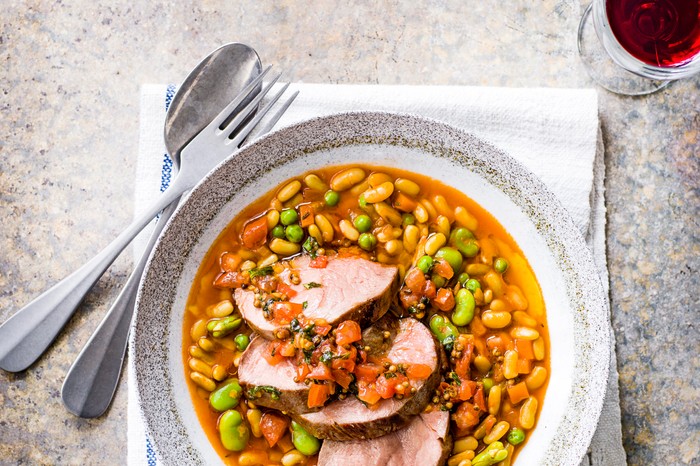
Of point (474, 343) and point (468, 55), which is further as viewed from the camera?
point (468, 55)

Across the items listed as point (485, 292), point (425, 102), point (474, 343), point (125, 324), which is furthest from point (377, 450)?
point (425, 102)

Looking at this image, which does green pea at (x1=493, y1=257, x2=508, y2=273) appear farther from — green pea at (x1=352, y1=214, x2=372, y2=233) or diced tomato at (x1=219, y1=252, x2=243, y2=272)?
diced tomato at (x1=219, y1=252, x2=243, y2=272)

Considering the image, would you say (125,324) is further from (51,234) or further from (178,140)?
(178,140)

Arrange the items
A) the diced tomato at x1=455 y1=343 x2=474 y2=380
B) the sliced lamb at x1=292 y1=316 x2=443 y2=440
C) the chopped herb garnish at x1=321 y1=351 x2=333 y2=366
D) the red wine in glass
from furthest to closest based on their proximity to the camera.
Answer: the red wine in glass → the diced tomato at x1=455 y1=343 x2=474 y2=380 → the sliced lamb at x1=292 y1=316 x2=443 y2=440 → the chopped herb garnish at x1=321 y1=351 x2=333 y2=366

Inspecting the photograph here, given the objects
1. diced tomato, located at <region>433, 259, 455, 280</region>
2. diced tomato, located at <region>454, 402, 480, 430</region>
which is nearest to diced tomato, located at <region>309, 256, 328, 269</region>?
diced tomato, located at <region>433, 259, 455, 280</region>

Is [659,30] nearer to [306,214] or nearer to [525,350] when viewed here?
[525,350]

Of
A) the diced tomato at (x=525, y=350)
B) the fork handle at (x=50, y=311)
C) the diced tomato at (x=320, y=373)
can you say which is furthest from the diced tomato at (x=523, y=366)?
the fork handle at (x=50, y=311)
